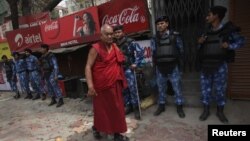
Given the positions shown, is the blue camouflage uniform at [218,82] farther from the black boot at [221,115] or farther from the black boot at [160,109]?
the black boot at [160,109]

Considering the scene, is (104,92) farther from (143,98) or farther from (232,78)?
(232,78)

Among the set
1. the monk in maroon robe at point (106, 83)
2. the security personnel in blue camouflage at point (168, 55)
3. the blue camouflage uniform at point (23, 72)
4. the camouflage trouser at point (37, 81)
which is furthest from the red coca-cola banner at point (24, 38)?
the monk in maroon robe at point (106, 83)

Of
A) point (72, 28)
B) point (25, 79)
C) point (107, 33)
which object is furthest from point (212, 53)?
point (25, 79)

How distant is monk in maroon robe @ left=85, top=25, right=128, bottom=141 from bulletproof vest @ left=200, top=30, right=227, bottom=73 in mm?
1565

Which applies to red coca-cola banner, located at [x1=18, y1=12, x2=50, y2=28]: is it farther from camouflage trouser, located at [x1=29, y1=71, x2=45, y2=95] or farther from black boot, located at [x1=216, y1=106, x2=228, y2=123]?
black boot, located at [x1=216, y1=106, x2=228, y2=123]

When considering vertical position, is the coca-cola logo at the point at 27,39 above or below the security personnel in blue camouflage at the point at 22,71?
above

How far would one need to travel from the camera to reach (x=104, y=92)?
458 centimetres

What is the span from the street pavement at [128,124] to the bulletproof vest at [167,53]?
0.98 metres

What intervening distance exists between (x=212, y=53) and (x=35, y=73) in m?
6.67

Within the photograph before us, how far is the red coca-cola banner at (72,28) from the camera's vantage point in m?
8.66

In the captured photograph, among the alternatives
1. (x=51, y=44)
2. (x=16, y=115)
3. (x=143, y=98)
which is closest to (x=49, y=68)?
(x=16, y=115)

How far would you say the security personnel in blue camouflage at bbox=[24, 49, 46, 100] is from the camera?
9.69 m

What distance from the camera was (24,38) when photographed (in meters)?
12.0

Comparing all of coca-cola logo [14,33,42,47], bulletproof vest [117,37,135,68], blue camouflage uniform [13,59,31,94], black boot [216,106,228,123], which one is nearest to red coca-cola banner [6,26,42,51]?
coca-cola logo [14,33,42,47]
